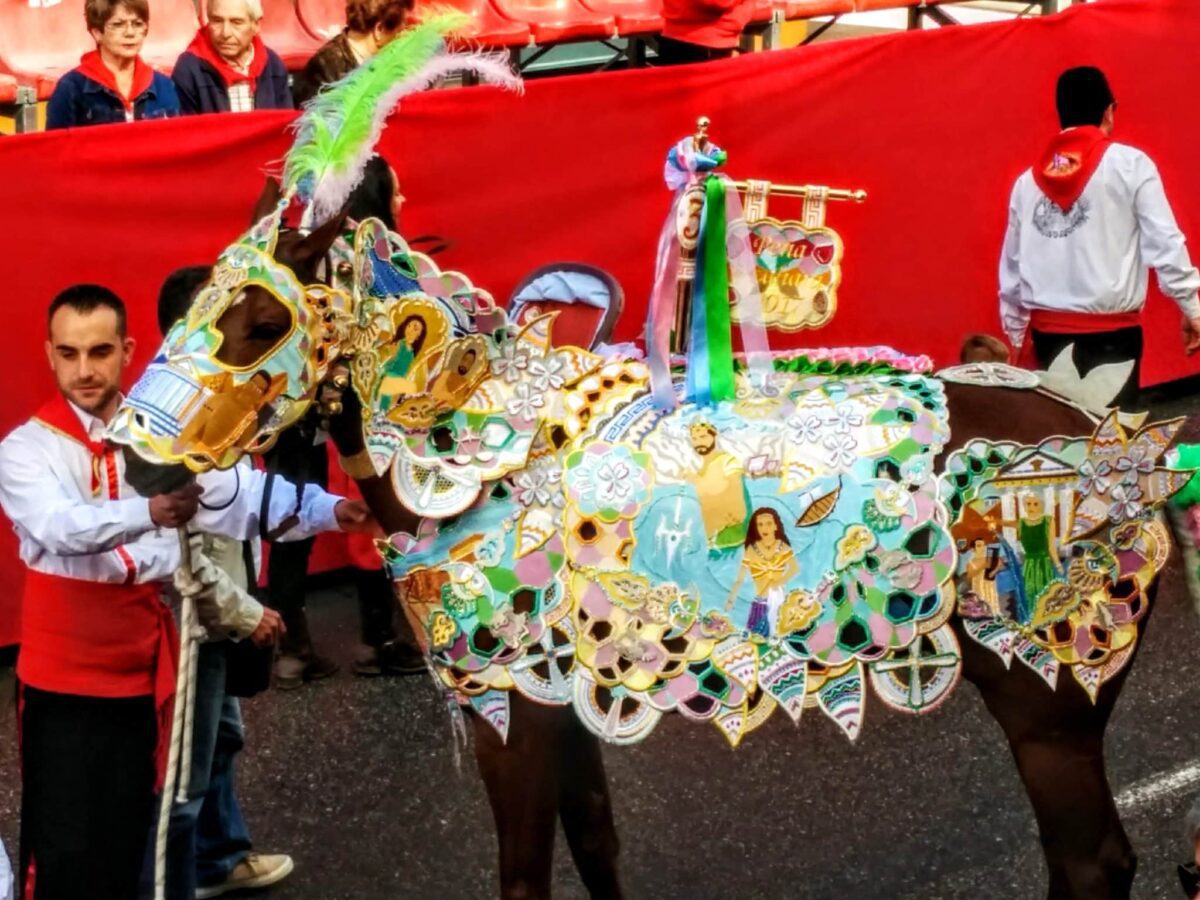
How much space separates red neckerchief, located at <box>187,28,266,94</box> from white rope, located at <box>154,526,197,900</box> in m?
3.22

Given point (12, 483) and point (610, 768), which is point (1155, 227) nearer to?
point (610, 768)

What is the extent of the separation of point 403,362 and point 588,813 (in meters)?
1.22

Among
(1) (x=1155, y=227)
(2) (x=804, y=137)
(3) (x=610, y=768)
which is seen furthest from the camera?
(2) (x=804, y=137)

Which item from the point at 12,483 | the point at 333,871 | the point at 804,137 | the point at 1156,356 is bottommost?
the point at 333,871

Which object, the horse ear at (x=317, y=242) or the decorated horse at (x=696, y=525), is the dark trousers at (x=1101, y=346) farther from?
the horse ear at (x=317, y=242)

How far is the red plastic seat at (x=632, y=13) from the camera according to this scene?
8.77 metres

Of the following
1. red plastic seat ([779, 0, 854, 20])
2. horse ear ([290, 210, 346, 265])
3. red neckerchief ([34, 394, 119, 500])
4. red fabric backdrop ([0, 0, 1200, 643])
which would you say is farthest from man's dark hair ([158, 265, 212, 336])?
red plastic seat ([779, 0, 854, 20])

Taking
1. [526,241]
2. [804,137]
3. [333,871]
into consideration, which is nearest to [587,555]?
[333,871]

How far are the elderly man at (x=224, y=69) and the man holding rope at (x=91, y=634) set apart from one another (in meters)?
2.83

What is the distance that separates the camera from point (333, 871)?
5375 millimetres

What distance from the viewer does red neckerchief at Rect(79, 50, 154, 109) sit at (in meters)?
6.81

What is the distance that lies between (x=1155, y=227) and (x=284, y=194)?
3608mm

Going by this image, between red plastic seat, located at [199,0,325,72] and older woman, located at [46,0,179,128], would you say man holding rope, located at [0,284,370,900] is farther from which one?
red plastic seat, located at [199,0,325,72]

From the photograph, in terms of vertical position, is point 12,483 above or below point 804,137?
below
